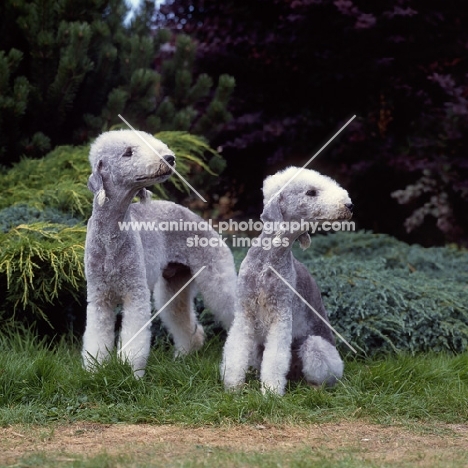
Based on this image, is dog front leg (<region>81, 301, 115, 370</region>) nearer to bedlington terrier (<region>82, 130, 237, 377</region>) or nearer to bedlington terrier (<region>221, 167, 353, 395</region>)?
bedlington terrier (<region>82, 130, 237, 377</region>)

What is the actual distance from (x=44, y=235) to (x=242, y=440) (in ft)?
8.33

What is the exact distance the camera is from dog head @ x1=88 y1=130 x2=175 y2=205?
4172mm

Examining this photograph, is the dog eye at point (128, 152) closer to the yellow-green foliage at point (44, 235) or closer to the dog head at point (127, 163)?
the dog head at point (127, 163)

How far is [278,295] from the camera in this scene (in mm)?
4277

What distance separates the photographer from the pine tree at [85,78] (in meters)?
7.21

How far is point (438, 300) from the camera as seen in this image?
5.84 meters

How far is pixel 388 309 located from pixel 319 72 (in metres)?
4.42

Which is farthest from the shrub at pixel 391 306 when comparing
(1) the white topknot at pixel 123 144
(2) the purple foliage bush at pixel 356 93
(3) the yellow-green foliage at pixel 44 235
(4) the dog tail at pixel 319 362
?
(2) the purple foliage bush at pixel 356 93

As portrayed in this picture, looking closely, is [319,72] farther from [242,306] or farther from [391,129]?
[242,306]

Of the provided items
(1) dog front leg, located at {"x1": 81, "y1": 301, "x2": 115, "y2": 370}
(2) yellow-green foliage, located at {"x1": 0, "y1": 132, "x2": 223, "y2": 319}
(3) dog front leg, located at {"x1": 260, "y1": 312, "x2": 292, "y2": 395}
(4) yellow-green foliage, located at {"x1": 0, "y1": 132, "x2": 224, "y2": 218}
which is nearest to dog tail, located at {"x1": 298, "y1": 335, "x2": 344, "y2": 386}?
(3) dog front leg, located at {"x1": 260, "y1": 312, "x2": 292, "y2": 395}

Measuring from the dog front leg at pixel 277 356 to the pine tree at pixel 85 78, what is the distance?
3.93 metres

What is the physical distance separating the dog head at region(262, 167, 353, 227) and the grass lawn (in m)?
1.06

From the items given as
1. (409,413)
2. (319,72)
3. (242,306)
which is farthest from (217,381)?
(319,72)

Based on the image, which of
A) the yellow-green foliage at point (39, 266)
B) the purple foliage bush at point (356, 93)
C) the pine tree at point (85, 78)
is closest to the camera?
the yellow-green foliage at point (39, 266)
